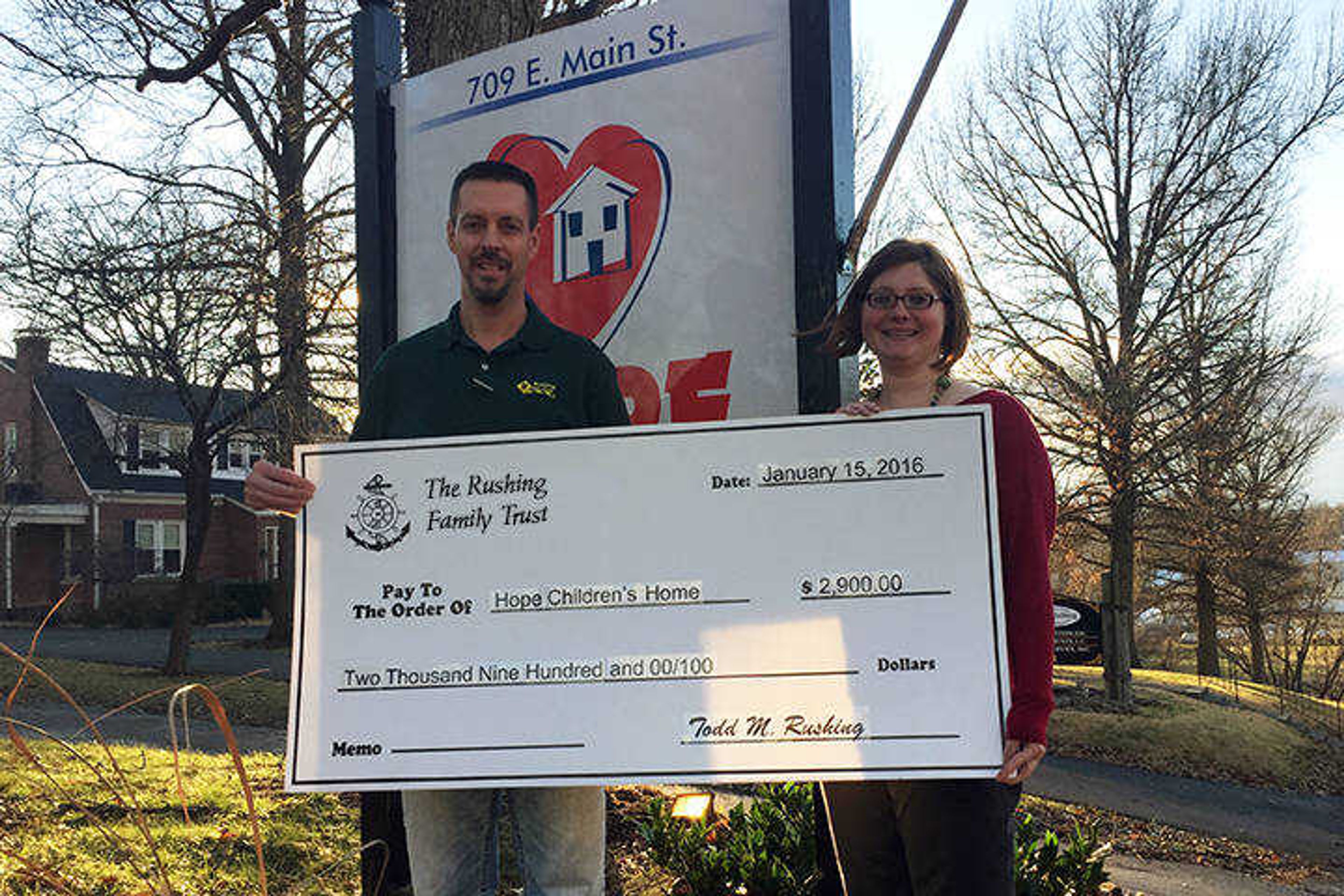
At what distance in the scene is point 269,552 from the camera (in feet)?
121

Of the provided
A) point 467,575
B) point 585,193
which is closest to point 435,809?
point 467,575

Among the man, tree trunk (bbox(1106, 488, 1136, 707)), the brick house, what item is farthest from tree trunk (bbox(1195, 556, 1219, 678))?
the brick house

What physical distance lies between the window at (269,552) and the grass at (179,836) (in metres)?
31.8

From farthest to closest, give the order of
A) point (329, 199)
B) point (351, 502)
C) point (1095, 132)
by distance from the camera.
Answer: point (1095, 132)
point (329, 199)
point (351, 502)

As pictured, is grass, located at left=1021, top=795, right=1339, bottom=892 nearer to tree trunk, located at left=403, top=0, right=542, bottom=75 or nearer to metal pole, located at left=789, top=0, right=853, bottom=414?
metal pole, located at left=789, top=0, right=853, bottom=414

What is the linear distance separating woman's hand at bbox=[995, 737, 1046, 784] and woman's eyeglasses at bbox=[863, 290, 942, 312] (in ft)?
3.10

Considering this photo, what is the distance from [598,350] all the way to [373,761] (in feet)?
3.78

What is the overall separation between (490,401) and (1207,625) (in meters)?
22.8

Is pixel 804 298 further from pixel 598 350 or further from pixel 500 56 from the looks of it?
pixel 500 56

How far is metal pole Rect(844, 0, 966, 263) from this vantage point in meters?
2.59

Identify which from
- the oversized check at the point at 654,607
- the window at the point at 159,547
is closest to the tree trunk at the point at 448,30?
the oversized check at the point at 654,607

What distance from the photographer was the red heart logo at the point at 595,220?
3.18m

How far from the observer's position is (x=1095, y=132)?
1888cm

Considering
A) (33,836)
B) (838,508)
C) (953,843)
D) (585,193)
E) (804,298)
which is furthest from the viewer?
(33,836)
